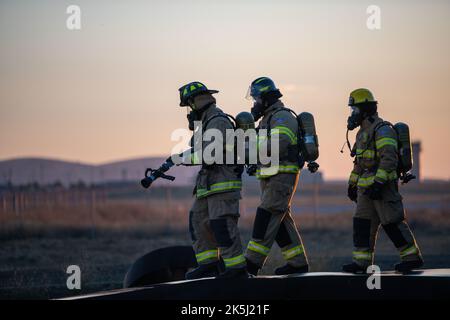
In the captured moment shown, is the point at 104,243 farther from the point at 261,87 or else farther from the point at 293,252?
the point at 293,252

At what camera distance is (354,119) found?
13141mm

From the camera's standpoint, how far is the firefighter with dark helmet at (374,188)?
1264cm

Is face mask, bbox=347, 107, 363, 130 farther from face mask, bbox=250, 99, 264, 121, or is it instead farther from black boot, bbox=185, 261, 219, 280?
black boot, bbox=185, 261, 219, 280

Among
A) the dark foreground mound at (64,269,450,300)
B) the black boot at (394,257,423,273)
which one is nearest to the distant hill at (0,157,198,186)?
the black boot at (394,257,423,273)

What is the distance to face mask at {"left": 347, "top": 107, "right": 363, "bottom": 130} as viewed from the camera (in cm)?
1311

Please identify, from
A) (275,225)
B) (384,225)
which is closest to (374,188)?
(384,225)

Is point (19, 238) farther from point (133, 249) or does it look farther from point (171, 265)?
point (171, 265)

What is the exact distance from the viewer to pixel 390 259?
22.9 metres

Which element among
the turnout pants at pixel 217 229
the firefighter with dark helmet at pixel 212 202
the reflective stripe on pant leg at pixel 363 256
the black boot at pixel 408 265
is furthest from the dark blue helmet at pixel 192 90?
the black boot at pixel 408 265

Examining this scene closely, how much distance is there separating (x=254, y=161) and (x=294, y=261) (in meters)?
1.30

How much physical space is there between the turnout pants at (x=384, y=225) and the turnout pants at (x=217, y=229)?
1.65 meters

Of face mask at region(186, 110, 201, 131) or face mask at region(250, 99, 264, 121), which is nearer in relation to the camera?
face mask at region(186, 110, 201, 131)

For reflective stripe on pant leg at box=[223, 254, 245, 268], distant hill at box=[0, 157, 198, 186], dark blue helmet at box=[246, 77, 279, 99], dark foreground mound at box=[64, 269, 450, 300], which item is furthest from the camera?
distant hill at box=[0, 157, 198, 186]

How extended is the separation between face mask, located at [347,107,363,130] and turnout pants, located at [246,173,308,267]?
1.09 meters
